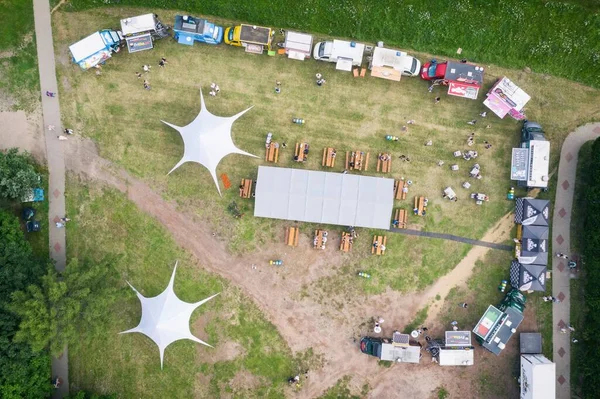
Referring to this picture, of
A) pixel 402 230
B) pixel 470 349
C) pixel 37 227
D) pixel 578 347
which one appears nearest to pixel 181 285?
pixel 37 227

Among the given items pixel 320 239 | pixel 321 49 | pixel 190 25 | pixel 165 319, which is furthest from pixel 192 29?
pixel 165 319

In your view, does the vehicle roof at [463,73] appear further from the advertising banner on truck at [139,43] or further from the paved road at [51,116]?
the paved road at [51,116]

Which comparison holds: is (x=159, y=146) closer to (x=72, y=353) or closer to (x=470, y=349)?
(x=72, y=353)

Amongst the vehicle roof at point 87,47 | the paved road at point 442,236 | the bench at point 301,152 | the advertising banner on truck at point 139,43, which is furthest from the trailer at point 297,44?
the paved road at point 442,236

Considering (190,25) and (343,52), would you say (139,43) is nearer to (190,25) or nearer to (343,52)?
(190,25)

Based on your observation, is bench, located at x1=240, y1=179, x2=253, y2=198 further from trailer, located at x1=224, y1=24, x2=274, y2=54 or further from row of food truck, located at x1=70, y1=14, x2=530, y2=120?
trailer, located at x1=224, y1=24, x2=274, y2=54

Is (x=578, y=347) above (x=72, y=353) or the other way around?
above

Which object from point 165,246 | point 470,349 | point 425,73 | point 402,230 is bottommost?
point 470,349
